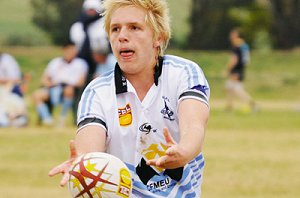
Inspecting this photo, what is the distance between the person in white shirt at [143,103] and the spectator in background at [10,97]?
14.3 m

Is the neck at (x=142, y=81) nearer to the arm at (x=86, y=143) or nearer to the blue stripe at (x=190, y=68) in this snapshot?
the blue stripe at (x=190, y=68)

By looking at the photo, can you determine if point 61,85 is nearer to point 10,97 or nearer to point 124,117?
point 10,97

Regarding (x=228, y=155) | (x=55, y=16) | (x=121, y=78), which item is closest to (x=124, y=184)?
(x=121, y=78)

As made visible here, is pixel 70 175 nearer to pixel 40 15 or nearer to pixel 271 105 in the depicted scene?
pixel 271 105

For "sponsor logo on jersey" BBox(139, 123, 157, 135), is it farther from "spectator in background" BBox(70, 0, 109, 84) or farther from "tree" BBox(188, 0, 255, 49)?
"tree" BBox(188, 0, 255, 49)

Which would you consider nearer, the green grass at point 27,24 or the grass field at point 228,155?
the grass field at point 228,155

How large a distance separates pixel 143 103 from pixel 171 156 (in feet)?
2.27

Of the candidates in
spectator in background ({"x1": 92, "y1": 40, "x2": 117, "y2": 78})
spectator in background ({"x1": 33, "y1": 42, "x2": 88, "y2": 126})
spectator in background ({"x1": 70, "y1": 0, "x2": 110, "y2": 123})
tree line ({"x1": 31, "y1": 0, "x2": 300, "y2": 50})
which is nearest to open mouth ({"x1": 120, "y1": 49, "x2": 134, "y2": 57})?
spectator in background ({"x1": 70, "y1": 0, "x2": 110, "y2": 123})

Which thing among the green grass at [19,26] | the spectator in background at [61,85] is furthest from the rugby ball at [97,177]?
the green grass at [19,26]

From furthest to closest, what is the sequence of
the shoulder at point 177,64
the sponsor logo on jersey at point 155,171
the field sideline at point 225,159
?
the field sideline at point 225,159, the shoulder at point 177,64, the sponsor logo on jersey at point 155,171

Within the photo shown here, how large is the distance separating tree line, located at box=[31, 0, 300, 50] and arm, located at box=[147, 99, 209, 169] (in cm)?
3965

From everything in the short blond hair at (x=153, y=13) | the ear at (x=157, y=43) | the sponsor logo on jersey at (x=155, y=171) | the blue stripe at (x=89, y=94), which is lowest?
the sponsor logo on jersey at (x=155, y=171)

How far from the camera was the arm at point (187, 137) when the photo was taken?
509 centimetres

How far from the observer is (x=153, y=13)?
559 cm
